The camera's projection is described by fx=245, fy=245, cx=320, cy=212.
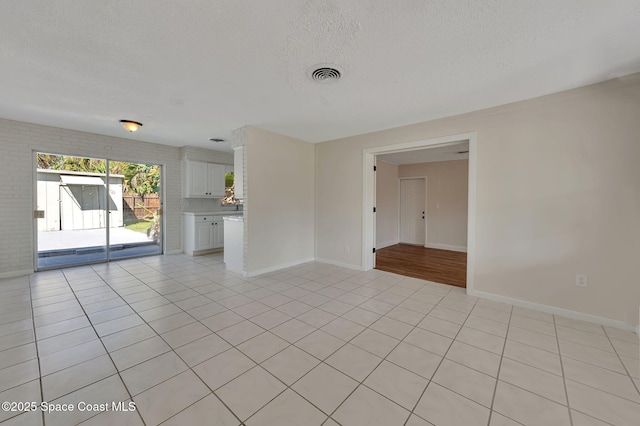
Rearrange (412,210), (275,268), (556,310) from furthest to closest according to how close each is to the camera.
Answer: (412,210), (275,268), (556,310)

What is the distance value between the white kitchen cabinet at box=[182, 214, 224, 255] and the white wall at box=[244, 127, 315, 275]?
7.46ft

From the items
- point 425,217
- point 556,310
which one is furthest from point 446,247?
point 556,310

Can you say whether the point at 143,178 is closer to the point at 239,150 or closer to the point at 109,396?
the point at 239,150

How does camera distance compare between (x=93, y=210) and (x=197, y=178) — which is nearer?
(x=93, y=210)

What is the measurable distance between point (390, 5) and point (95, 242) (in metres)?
6.49

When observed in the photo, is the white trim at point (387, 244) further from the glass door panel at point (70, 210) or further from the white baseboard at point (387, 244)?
the glass door panel at point (70, 210)

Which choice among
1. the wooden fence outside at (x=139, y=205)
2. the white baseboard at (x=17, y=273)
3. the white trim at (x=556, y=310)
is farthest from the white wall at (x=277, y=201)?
the white baseboard at (x=17, y=273)

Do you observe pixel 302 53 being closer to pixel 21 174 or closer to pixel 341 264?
pixel 341 264

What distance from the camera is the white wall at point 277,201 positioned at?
4062mm

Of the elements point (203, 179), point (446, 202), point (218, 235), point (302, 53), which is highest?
point (302, 53)

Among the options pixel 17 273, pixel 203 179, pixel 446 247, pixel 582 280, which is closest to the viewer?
pixel 582 280

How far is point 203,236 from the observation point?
18.9 ft

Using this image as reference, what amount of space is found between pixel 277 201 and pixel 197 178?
2668 mm

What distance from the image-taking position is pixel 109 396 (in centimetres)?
157
